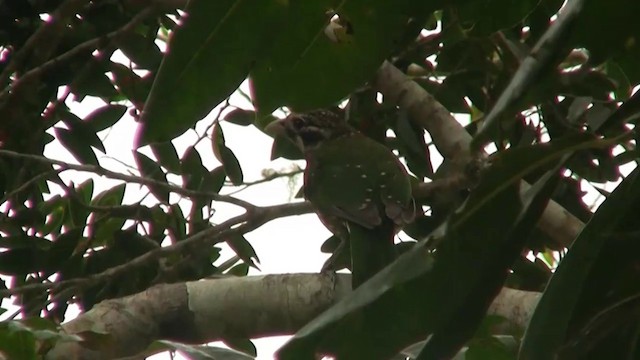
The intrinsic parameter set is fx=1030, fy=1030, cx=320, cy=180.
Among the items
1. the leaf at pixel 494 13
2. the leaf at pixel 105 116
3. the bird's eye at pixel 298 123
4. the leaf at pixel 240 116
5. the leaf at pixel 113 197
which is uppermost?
the bird's eye at pixel 298 123

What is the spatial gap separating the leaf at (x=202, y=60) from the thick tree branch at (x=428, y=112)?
1361 millimetres

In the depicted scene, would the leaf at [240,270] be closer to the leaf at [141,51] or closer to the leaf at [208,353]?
the leaf at [141,51]

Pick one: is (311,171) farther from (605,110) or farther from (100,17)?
(605,110)

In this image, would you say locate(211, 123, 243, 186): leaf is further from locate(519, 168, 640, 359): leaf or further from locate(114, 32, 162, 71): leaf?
locate(519, 168, 640, 359): leaf

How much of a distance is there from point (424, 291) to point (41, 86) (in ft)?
5.78

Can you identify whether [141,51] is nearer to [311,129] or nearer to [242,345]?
[242,345]

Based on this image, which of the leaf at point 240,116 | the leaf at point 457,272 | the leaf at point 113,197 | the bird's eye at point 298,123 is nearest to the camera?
the leaf at point 457,272

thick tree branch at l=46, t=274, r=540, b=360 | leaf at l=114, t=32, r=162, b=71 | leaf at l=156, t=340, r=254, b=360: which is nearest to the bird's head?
leaf at l=114, t=32, r=162, b=71

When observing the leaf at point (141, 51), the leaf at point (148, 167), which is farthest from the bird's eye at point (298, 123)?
the leaf at point (141, 51)

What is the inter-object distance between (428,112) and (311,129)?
915 mm

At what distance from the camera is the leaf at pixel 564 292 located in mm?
1024

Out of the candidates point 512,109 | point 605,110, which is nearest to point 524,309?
point 605,110

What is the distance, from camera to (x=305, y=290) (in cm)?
228

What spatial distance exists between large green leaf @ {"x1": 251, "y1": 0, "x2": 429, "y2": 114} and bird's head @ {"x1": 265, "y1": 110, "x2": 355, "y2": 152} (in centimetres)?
201
